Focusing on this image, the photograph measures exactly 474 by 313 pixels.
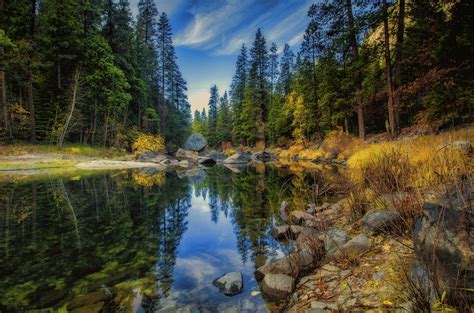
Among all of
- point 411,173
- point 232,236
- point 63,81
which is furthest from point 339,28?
point 63,81

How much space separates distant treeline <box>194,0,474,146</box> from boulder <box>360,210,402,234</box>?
3044mm

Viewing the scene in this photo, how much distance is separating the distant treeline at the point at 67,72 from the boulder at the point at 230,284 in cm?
2119

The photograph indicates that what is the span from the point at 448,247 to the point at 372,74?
63.6 ft

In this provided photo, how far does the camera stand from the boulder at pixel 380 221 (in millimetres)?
3215

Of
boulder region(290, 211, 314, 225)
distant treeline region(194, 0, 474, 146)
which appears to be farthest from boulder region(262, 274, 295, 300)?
distant treeline region(194, 0, 474, 146)

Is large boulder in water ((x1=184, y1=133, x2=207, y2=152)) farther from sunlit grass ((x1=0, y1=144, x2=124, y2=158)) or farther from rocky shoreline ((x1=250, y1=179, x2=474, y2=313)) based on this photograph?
rocky shoreline ((x1=250, y1=179, x2=474, y2=313))

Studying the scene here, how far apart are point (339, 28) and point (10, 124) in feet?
78.5

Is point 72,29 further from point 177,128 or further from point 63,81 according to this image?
point 177,128

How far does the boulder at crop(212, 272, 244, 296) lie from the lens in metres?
3.31

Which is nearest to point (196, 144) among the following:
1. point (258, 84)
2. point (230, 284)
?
point (258, 84)

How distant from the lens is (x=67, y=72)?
78.1 ft

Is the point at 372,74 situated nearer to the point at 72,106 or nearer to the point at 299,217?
the point at 299,217

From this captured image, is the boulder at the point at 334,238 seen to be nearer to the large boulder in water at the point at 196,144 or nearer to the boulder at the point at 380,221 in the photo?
the boulder at the point at 380,221

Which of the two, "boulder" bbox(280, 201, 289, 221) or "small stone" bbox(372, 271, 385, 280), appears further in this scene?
"boulder" bbox(280, 201, 289, 221)
